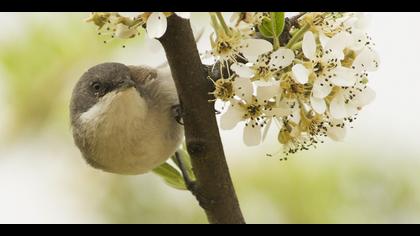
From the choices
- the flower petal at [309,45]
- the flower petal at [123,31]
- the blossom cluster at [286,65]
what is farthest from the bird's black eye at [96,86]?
the flower petal at [309,45]

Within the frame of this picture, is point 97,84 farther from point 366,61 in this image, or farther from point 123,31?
point 366,61

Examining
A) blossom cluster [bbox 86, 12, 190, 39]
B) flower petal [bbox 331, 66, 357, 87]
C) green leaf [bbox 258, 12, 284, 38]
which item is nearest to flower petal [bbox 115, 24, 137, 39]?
blossom cluster [bbox 86, 12, 190, 39]

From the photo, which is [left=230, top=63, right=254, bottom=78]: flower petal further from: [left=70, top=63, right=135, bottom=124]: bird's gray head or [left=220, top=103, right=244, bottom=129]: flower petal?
[left=70, top=63, right=135, bottom=124]: bird's gray head

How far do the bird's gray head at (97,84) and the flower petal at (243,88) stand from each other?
1145mm

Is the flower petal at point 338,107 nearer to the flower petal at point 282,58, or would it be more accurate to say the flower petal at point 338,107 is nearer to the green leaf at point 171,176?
the flower petal at point 282,58

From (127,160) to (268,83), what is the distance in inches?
52.7

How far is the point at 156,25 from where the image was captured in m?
1.77

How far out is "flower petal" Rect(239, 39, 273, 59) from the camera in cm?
188

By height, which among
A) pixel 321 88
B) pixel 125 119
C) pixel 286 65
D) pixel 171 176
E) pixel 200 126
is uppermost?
pixel 286 65

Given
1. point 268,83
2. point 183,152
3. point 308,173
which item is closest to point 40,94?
point 183,152

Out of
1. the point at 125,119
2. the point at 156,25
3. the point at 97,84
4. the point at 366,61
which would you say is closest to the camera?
the point at 156,25

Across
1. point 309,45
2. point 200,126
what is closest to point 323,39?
point 309,45

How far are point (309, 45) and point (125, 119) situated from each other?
4.41 feet

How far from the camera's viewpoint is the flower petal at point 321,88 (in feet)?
6.27
